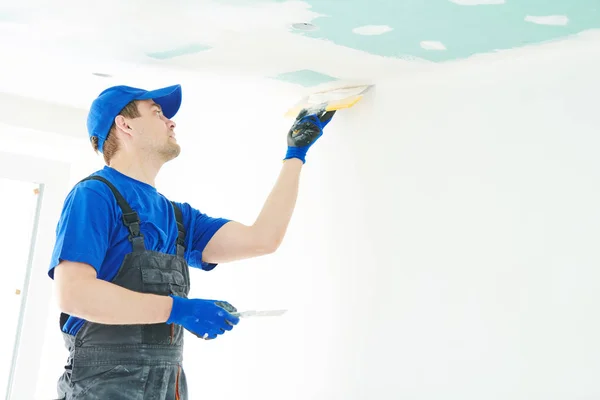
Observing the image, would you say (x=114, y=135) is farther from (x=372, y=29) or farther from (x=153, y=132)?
(x=372, y=29)

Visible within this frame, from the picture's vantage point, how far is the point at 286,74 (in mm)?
2773

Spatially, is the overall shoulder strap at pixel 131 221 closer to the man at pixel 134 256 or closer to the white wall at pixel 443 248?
the man at pixel 134 256

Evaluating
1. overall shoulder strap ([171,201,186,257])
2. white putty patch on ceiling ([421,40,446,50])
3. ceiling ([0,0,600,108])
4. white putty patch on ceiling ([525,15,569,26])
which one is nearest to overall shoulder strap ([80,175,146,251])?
overall shoulder strap ([171,201,186,257])

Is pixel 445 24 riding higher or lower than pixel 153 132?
higher

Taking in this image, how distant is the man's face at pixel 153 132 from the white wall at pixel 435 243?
74cm

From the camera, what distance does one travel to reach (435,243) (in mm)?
2436

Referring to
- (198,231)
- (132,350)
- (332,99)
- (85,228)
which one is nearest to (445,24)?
(332,99)

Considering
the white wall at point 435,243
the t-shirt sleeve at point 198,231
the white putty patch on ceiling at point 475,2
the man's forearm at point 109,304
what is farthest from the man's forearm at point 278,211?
the white putty patch on ceiling at point 475,2

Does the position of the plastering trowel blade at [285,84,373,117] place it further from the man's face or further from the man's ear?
the man's ear

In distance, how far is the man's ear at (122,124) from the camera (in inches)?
91.4

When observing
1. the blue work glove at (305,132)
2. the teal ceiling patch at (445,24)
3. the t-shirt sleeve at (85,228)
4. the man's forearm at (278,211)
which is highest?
the teal ceiling patch at (445,24)

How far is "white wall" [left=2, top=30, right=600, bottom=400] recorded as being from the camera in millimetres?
2107

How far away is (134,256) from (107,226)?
123 mm

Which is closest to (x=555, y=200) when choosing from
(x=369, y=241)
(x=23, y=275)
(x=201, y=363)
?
(x=369, y=241)
